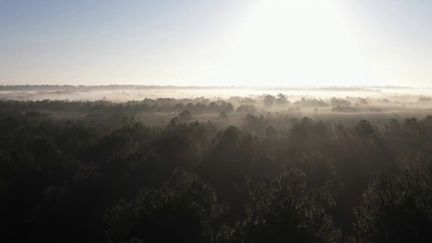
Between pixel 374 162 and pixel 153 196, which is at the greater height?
pixel 153 196

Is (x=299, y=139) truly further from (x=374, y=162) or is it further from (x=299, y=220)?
(x=299, y=220)

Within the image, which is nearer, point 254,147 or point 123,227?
point 123,227

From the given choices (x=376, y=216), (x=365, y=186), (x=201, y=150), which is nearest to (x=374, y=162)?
(x=365, y=186)

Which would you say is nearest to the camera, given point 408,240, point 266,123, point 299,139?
point 408,240

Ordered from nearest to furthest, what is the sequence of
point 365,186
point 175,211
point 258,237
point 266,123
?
point 258,237
point 175,211
point 365,186
point 266,123

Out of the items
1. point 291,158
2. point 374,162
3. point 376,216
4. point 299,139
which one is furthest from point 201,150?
point 376,216

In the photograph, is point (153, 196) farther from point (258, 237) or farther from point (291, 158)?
point (291, 158)
